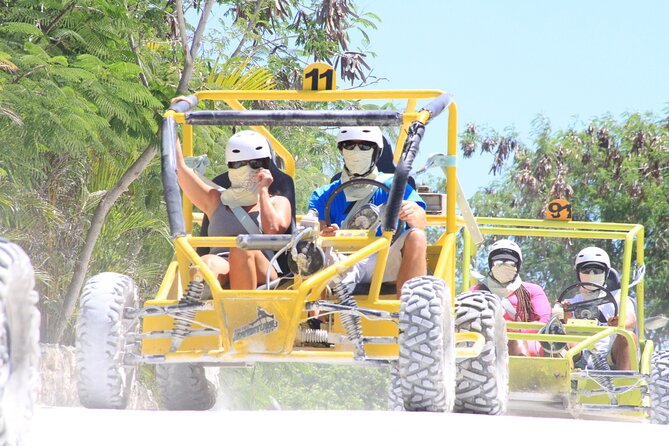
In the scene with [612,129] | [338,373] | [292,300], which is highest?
[612,129]

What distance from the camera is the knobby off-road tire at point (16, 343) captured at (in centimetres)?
425

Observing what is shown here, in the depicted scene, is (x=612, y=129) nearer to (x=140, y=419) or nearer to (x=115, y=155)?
(x=115, y=155)

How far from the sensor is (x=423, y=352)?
7.13 meters

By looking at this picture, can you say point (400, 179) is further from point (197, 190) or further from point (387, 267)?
point (197, 190)

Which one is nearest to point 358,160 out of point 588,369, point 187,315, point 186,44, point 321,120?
point 321,120

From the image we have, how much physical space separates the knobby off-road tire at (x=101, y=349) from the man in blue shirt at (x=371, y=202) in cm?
121

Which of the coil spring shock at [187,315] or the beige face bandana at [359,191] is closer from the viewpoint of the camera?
the coil spring shock at [187,315]

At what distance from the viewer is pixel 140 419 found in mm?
6320

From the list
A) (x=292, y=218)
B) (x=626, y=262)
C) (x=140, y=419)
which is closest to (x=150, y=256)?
(x=626, y=262)

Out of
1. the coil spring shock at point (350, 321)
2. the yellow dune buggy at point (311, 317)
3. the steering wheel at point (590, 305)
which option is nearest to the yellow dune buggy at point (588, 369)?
the steering wheel at point (590, 305)

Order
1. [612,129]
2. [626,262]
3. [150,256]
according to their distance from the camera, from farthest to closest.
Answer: [612,129], [150,256], [626,262]

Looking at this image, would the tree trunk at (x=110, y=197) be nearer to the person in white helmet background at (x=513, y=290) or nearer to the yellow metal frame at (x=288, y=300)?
the person in white helmet background at (x=513, y=290)

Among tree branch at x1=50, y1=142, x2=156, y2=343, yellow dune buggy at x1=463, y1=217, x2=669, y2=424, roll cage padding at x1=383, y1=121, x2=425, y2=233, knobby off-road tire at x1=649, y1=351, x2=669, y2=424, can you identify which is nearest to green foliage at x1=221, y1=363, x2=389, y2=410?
tree branch at x1=50, y1=142, x2=156, y2=343

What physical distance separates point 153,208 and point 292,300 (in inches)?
435
